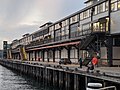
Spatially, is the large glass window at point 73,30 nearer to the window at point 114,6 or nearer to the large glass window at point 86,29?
the large glass window at point 86,29

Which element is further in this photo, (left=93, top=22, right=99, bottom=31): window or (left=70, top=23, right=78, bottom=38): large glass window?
(left=70, top=23, right=78, bottom=38): large glass window

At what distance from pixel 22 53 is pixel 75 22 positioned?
4830cm

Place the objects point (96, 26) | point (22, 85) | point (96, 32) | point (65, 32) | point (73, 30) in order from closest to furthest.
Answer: point (96, 32)
point (22, 85)
point (96, 26)
point (73, 30)
point (65, 32)

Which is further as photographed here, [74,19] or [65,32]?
[65,32]

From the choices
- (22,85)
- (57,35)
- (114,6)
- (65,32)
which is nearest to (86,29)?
(114,6)

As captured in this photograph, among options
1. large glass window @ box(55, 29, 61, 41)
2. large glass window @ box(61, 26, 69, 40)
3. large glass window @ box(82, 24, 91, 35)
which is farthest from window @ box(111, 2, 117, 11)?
large glass window @ box(55, 29, 61, 41)

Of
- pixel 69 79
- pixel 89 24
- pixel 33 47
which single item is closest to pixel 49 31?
pixel 33 47

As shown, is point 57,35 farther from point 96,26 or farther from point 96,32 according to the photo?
point 96,32

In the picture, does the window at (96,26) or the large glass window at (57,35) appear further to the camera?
the large glass window at (57,35)

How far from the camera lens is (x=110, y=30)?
146 feet

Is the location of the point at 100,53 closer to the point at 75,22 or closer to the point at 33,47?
the point at 75,22

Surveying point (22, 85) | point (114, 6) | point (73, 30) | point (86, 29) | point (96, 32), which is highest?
point (114, 6)

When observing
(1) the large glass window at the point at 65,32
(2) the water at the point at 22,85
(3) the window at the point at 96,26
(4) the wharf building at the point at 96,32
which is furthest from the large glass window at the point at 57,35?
(3) the window at the point at 96,26

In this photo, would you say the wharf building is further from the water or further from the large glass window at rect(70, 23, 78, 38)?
the water
